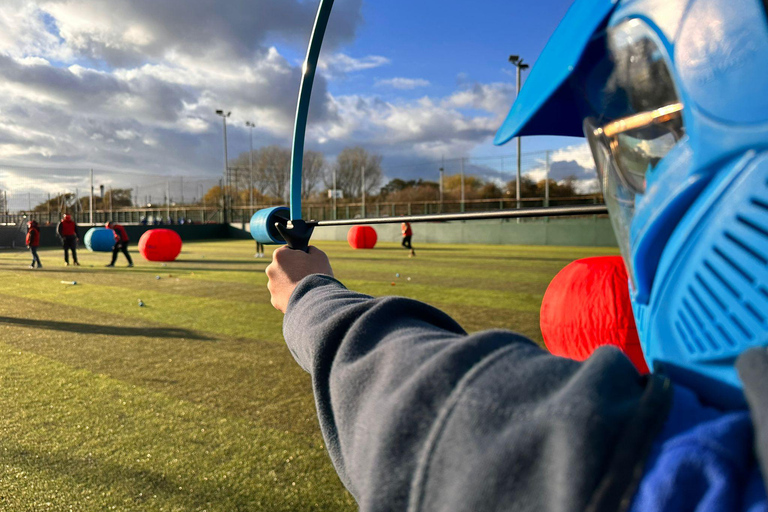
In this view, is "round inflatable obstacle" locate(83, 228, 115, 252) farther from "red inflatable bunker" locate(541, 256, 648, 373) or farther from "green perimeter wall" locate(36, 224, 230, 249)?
"red inflatable bunker" locate(541, 256, 648, 373)

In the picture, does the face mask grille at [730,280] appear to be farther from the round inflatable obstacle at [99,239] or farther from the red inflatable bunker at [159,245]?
the round inflatable obstacle at [99,239]

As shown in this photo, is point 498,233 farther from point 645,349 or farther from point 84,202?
point 84,202

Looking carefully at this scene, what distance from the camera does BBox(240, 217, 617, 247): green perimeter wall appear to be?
22969 millimetres

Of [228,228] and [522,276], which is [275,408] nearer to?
[522,276]

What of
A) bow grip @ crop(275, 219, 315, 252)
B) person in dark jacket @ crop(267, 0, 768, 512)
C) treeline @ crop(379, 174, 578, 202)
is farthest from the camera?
treeline @ crop(379, 174, 578, 202)

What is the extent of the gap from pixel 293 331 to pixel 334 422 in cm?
22

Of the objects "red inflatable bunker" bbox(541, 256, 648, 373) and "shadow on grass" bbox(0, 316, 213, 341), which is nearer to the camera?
"red inflatable bunker" bbox(541, 256, 648, 373)

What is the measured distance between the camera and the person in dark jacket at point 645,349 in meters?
0.41

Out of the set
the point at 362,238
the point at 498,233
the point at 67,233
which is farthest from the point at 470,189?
the point at 67,233

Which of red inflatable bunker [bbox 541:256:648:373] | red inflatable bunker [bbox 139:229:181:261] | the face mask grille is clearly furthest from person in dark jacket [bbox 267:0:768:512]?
red inflatable bunker [bbox 139:229:181:261]

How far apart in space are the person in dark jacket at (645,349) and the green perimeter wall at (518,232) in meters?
22.9

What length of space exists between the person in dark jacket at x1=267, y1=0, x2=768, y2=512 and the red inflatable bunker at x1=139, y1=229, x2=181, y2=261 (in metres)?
15.0

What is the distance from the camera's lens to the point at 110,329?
19.4 feet

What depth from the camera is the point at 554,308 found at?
326 centimetres
